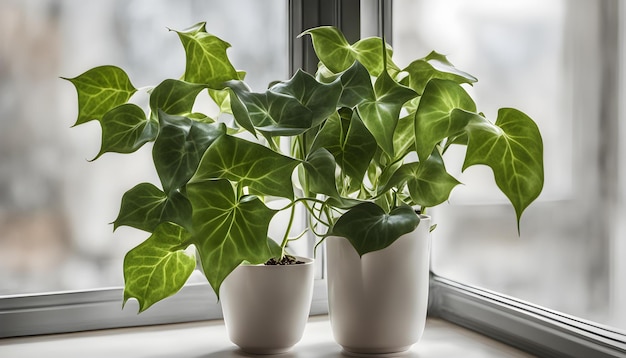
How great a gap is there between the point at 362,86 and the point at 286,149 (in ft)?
1.50

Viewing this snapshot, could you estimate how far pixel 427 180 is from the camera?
927mm

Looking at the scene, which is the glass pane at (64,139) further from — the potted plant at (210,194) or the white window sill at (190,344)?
the potted plant at (210,194)

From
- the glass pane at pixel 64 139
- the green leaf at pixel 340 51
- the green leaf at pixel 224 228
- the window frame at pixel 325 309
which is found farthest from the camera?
the glass pane at pixel 64 139

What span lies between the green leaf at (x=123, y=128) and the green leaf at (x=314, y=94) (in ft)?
0.61

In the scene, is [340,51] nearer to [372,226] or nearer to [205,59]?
[205,59]

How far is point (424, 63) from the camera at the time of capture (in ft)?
3.24

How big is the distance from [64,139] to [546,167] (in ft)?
2.55

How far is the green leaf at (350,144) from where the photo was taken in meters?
0.93

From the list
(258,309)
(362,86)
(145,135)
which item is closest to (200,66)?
(145,135)

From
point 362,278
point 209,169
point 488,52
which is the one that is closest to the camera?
point 209,169

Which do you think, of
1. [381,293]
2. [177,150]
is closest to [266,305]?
[381,293]

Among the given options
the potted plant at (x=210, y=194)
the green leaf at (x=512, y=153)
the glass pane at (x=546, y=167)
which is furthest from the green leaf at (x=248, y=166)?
the glass pane at (x=546, y=167)

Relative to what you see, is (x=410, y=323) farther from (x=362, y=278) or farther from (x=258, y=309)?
(x=258, y=309)

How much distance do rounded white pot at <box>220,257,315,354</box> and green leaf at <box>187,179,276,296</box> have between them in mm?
156
